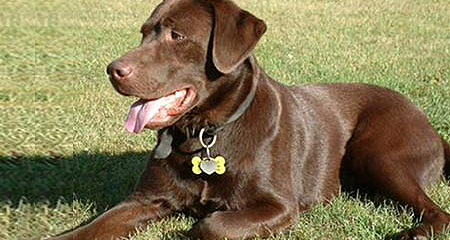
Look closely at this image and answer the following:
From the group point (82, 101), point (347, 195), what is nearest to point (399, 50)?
point (82, 101)

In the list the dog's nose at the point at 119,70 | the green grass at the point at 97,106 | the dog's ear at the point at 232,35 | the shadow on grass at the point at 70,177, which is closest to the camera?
the dog's nose at the point at 119,70

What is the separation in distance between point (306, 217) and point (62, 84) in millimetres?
2910

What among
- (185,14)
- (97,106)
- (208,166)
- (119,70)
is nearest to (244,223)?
(208,166)

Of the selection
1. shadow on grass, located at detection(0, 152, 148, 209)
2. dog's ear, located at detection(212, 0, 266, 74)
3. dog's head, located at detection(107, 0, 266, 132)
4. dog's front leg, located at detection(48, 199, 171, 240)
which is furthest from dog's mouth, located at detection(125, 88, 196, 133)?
shadow on grass, located at detection(0, 152, 148, 209)

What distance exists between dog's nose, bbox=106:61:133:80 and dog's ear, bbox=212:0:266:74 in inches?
19.9

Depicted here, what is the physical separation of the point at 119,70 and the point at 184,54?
0.42 metres

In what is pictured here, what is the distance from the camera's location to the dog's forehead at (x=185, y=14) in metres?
4.06

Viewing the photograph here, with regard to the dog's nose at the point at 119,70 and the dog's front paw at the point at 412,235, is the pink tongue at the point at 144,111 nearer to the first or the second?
the dog's nose at the point at 119,70

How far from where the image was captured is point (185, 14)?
4.09 metres

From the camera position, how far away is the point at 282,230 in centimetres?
412

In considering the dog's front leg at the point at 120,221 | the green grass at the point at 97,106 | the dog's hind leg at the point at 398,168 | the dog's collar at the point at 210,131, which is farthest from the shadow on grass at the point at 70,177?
the dog's hind leg at the point at 398,168

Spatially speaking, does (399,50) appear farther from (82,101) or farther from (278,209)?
(278,209)

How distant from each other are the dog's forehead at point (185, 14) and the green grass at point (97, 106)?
3.82 ft

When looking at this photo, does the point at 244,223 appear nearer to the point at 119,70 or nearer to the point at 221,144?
the point at 221,144
